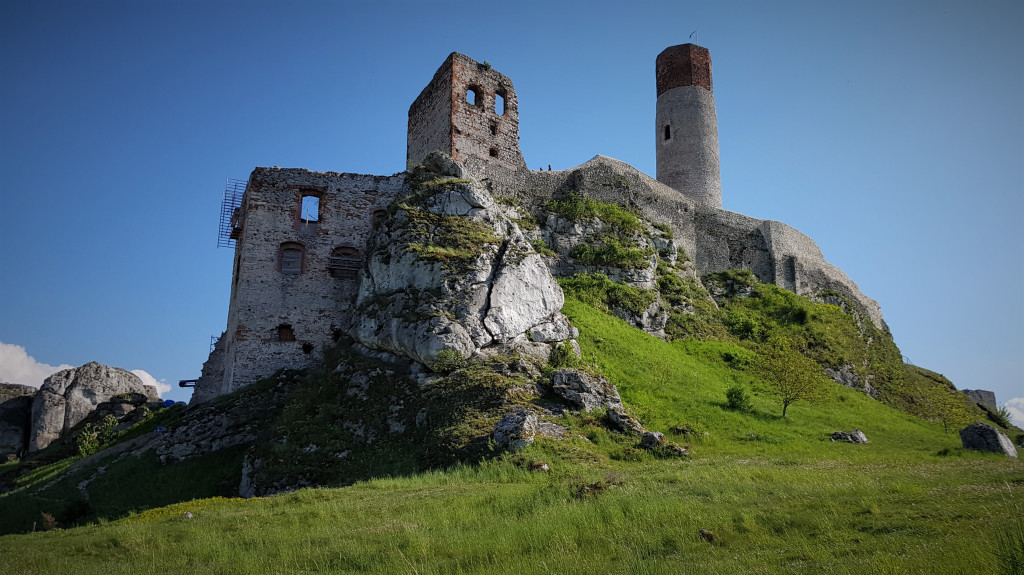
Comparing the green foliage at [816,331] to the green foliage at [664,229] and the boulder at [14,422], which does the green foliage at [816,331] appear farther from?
the boulder at [14,422]

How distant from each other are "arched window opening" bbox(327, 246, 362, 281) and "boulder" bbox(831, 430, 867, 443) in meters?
18.7

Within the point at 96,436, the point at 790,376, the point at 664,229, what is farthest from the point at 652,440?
the point at 96,436

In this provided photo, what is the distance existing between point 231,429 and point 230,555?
14271 mm

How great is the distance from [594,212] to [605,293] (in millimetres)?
5020

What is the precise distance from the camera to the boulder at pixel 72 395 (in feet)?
115

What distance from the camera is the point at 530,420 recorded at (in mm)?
17031

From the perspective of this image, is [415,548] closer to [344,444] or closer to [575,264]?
[344,444]

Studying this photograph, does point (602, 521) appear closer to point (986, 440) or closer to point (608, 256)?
point (986, 440)

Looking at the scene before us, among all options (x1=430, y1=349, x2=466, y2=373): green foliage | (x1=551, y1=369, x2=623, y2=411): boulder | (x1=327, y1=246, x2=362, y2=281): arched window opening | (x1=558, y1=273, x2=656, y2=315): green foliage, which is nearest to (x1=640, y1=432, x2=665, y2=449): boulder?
(x1=551, y1=369, x2=623, y2=411): boulder

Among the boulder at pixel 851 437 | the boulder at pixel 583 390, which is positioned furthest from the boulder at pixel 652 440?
the boulder at pixel 851 437

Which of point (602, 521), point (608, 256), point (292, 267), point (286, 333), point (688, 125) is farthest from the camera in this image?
point (688, 125)

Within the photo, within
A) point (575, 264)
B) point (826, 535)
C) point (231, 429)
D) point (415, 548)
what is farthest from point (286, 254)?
point (826, 535)

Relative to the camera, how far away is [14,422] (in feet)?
119

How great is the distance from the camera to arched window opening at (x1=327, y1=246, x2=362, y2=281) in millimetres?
27453
